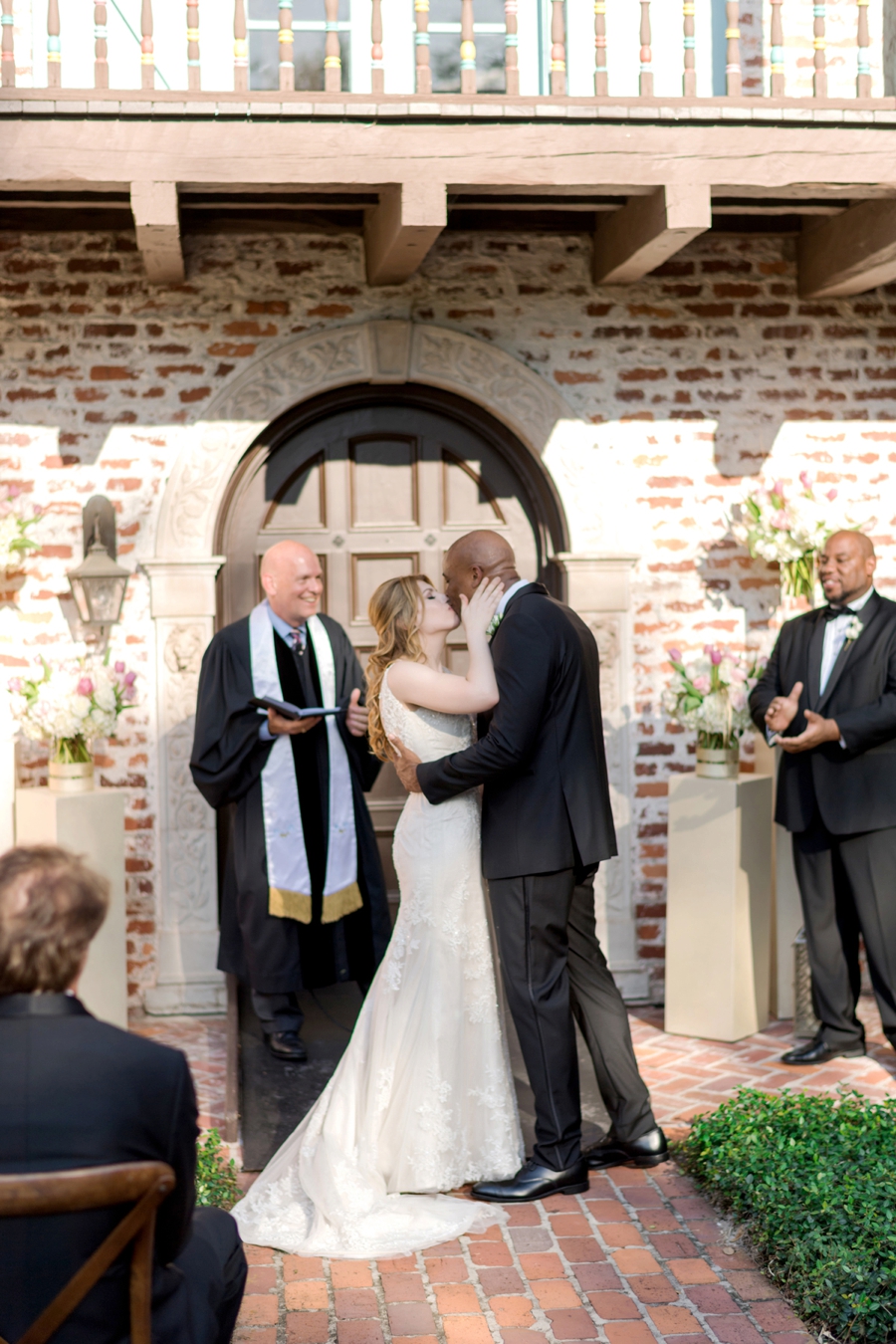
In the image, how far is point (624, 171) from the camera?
4.85m

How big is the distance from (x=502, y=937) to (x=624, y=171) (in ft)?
9.47

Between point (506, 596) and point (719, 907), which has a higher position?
point (506, 596)

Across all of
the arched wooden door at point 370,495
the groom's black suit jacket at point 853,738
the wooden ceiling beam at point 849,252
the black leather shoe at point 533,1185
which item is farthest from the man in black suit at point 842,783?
the black leather shoe at point 533,1185

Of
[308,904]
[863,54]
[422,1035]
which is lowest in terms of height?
[422,1035]

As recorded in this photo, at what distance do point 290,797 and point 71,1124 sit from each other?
3.33m

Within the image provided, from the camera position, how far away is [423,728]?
398 centimetres

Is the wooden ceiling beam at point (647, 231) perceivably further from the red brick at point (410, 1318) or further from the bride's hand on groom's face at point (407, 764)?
the red brick at point (410, 1318)

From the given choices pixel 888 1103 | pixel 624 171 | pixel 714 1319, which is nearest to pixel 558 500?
pixel 624 171

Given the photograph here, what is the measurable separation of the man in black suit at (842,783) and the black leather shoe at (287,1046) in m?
1.94

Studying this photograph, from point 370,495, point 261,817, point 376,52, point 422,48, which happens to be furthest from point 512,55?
point 261,817

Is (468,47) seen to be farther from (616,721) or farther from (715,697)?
(616,721)

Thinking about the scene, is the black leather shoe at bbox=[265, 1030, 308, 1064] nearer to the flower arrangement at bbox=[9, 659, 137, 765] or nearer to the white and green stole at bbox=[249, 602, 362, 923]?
the white and green stole at bbox=[249, 602, 362, 923]

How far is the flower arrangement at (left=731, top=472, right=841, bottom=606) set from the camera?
5703 millimetres

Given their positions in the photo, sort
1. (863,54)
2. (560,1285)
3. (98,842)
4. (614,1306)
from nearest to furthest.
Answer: (614,1306) < (560,1285) < (863,54) < (98,842)
